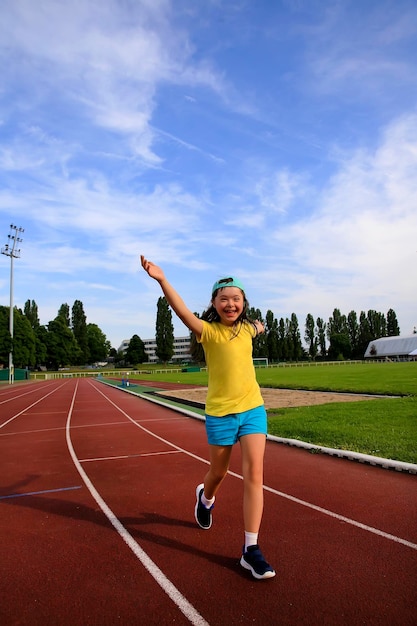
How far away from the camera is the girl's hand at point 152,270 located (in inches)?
124

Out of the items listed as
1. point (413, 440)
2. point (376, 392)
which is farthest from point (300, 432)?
point (376, 392)

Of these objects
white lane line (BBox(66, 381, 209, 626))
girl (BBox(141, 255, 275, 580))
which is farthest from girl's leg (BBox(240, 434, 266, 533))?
white lane line (BBox(66, 381, 209, 626))

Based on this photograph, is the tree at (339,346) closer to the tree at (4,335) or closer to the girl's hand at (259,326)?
the tree at (4,335)

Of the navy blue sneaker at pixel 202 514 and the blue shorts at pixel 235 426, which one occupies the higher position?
the blue shorts at pixel 235 426

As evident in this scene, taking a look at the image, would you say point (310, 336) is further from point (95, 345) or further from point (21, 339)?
point (21, 339)

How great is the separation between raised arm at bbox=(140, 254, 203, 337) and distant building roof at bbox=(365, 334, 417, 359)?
104 meters

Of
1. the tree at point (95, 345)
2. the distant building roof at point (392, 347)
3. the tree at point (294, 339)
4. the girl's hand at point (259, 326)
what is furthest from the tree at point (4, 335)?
the distant building roof at point (392, 347)

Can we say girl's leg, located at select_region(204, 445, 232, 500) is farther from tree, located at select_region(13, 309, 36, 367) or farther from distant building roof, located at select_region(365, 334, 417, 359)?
distant building roof, located at select_region(365, 334, 417, 359)

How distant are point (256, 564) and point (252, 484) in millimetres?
509

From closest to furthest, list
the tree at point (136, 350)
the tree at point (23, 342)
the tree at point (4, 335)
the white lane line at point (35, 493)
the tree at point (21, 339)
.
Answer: the white lane line at point (35, 493), the tree at point (4, 335), the tree at point (21, 339), the tree at point (23, 342), the tree at point (136, 350)

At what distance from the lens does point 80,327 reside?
100125 mm

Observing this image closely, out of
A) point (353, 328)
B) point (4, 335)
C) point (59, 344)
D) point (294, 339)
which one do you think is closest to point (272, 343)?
point (294, 339)

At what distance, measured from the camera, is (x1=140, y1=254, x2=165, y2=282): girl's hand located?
314cm

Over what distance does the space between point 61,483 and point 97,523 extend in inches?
71.4
